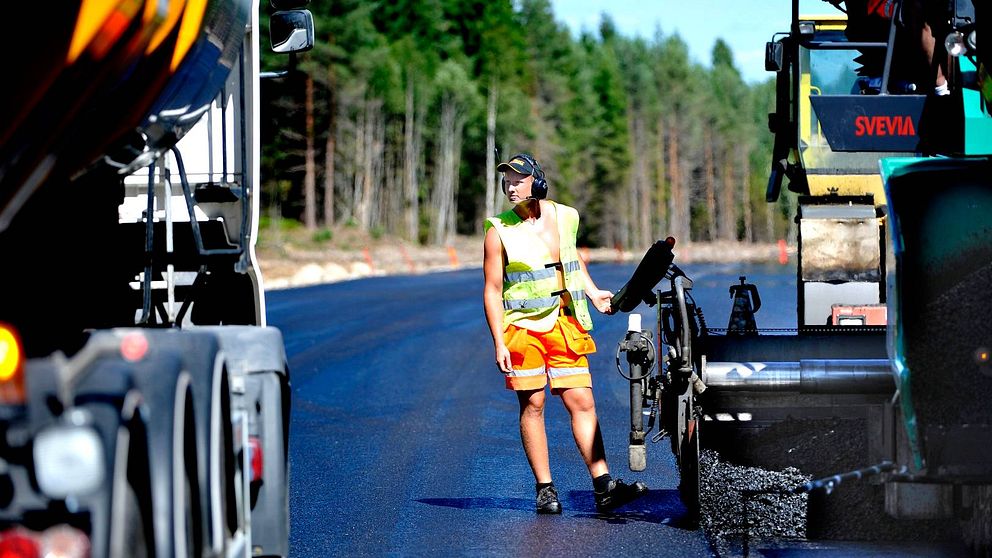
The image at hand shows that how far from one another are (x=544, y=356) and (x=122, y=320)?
256cm

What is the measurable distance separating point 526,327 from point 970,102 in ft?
9.74

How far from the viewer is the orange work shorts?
26.8 ft

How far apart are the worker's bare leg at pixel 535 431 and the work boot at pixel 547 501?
0.05 m

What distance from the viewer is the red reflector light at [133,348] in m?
3.97

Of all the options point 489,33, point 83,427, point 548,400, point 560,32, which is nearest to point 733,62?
point 560,32

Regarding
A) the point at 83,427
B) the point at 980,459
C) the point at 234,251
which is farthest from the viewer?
the point at 234,251

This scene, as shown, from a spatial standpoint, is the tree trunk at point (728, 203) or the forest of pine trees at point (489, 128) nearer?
the forest of pine trees at point (489, 128)

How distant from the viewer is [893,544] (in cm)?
710

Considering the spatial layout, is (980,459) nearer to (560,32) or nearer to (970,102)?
(970,102)

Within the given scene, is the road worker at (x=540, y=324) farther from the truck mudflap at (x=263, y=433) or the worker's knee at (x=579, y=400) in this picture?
the truck mudflap at (x=263, y=433)

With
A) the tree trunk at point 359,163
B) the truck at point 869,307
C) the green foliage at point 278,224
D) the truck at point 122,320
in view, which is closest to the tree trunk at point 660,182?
the tree trunk at point 359,163

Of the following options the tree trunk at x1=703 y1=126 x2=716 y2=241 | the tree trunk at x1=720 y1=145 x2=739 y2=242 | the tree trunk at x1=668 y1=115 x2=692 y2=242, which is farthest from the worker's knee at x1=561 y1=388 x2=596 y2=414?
the tree trunk at x1=720 y1=145 x2=739 y2=242

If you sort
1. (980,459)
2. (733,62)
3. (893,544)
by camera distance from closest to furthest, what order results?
(980,459)
(893,544)
(733,62)

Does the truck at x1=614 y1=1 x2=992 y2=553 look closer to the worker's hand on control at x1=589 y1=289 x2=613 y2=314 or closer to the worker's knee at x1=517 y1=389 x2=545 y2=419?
the worker's hand on control at x1=589 y1=289 x2=613 y2=314
